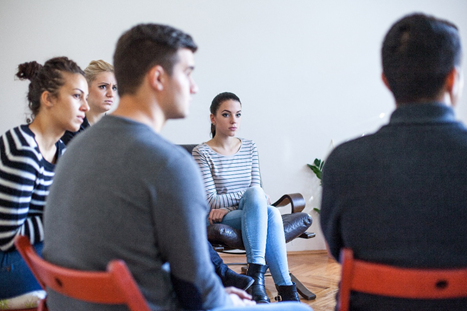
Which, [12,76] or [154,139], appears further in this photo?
[12,76]

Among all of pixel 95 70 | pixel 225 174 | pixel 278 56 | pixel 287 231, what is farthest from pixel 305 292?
pixel 278 56

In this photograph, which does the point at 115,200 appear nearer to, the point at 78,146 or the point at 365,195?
the point at 78,146

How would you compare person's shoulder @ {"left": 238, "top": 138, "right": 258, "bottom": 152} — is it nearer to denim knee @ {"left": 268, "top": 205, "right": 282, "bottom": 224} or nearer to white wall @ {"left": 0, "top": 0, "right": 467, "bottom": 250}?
denim knee @ {"left": 268, "top": 205, "right": 282, "bottom": 224}

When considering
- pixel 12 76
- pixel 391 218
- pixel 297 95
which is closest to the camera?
pixel 391 218

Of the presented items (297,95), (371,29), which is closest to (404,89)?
(297,95)

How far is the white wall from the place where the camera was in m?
3.71

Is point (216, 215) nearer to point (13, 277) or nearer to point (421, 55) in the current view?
point (13, 277)

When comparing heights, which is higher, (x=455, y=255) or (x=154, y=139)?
(x=154, y=139)

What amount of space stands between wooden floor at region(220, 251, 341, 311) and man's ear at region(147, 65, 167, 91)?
1.84 meters

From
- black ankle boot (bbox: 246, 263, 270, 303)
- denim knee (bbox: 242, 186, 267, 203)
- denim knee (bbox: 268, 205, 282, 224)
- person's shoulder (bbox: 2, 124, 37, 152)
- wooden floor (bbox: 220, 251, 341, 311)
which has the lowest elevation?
wooden floor (bbox: 220, 251, 341, 311)

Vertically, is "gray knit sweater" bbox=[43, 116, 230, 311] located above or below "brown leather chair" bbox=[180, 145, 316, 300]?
above

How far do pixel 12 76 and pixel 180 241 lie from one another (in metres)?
3.36

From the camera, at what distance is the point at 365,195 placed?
912 millimetres

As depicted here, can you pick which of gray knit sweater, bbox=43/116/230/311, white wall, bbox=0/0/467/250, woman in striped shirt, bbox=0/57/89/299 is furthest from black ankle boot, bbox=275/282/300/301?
white wall, bbox=0/0/467/250
